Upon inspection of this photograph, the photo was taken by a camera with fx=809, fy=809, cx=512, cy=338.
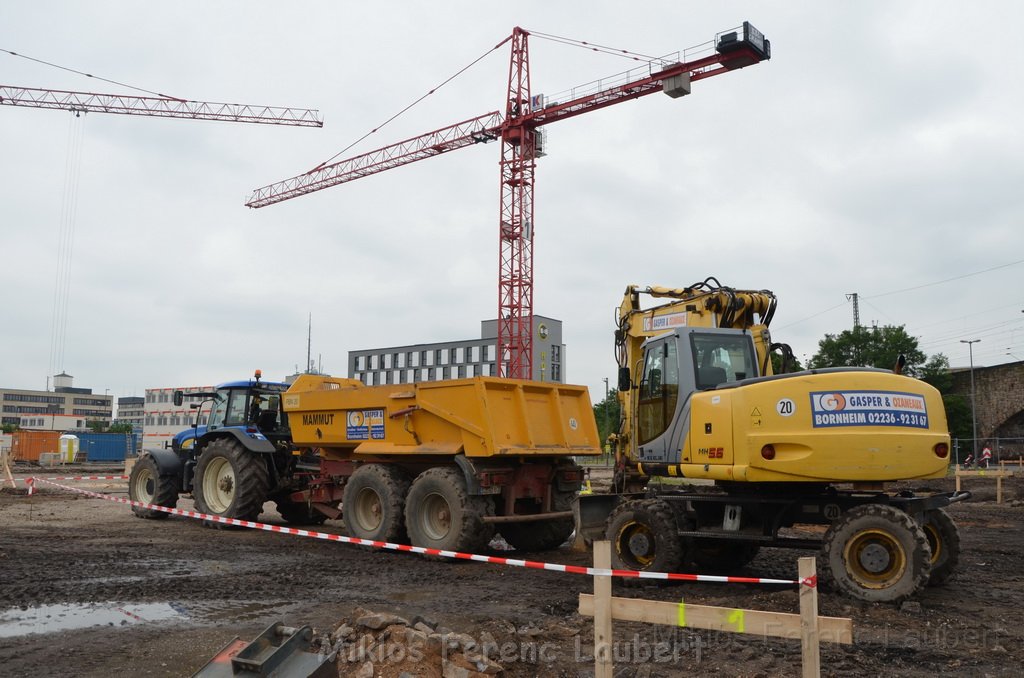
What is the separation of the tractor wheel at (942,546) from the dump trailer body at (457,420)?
4.42 meters

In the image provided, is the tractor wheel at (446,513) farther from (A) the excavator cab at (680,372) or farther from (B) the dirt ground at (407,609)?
(A) the excavator cab at (680,372)

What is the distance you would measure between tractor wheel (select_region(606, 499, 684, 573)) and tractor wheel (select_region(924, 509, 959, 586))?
2682mm

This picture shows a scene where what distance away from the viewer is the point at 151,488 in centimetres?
1645

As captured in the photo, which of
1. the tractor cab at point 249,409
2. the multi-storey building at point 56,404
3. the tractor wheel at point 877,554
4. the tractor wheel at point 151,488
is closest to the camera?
the tractor wheel at point 877,554

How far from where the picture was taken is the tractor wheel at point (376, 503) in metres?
11.4

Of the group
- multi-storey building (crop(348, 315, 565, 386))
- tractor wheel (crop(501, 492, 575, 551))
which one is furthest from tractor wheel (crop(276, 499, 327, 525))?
multi-storey building (crop(348, 315, 565, 386))

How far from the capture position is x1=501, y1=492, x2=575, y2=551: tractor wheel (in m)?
11.9

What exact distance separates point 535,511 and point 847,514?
494cm

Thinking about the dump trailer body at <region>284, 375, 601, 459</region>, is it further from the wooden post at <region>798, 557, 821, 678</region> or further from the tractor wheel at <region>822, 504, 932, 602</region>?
the wooden post at <region>798, 557, 821, 678</region>

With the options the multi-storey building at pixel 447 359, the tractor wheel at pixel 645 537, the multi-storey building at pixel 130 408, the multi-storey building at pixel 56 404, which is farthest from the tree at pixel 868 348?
the multi-storey building at pixel 130 408

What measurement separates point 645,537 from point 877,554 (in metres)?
2.41

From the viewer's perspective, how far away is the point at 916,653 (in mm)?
6141

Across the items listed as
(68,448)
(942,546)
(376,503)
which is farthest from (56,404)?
(942,546)

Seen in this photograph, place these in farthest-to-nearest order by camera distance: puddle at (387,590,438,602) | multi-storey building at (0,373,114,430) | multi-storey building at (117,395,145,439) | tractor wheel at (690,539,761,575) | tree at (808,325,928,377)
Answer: multi-storey building at (117,395,145,439), multi-storey building at (0,373,114,430), tree at (808,325,928,377), tractor wheel at (690,539,761,575), puddle at (387,590,438,602)
